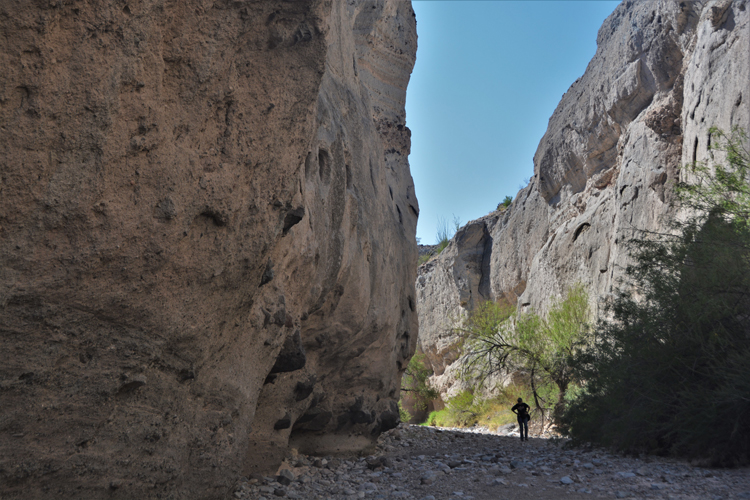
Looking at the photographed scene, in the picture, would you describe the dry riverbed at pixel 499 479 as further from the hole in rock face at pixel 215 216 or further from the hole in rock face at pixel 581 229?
the hole in rock face at pixel 581 229

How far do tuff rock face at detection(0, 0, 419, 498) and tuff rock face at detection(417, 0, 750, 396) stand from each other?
10.1 metres

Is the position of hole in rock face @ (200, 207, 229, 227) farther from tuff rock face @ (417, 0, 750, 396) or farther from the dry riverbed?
tuff rock face @ (417, 0, 750, 396)

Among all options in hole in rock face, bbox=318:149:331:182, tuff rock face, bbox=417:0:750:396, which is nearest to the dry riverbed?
hole in rock face, bbox=318:149:331:182

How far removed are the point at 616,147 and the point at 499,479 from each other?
16199mm

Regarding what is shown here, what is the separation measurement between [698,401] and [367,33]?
1094cm

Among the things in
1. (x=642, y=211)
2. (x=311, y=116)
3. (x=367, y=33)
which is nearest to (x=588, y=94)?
(x=642, y=211)

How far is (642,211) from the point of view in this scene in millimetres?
15883

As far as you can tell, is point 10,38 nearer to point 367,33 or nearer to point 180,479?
point 180,479

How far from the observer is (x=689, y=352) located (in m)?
7.80

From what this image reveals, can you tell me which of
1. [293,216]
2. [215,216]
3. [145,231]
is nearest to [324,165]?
[293,216]

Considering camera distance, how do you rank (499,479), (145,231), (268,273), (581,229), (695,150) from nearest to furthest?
(145,231), (268,273), (499,479), (695,150), (581,229)

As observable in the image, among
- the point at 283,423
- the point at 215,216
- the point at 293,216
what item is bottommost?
the point at 283,423

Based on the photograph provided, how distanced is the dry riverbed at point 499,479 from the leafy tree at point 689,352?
0.44m

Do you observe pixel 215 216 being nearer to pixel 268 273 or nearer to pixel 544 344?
pixel 268 273
